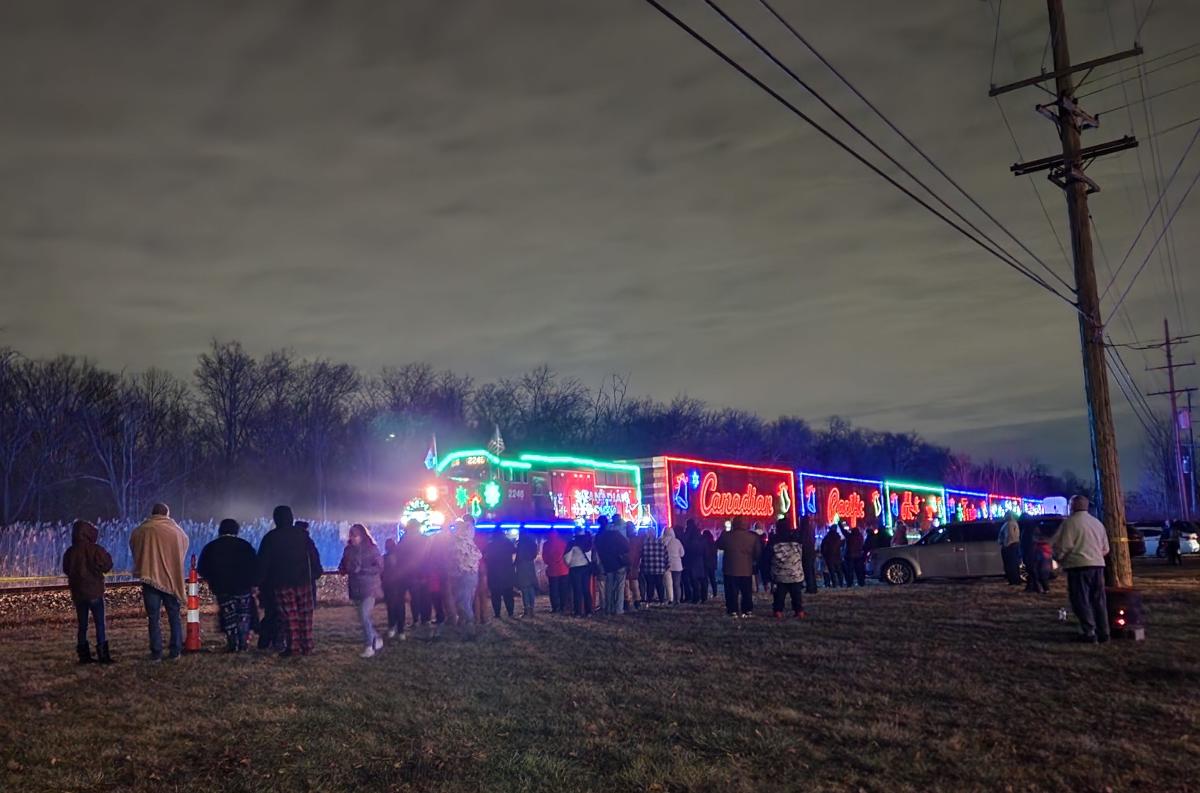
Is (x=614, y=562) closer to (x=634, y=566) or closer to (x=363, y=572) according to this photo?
(x=634, y=566)

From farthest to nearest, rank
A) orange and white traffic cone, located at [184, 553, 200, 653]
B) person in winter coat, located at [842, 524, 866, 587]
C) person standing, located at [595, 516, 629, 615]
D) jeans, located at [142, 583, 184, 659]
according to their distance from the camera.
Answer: person in winter coat, located at [842, 524, 866, 587] < person standing, located at [595, 516, 629, 615] < orange and white traffic cone, located at [184, 553, 200, 653] < jeans, located at [142, 583, 184, 659]

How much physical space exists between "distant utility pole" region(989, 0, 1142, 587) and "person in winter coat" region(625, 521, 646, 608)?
26.9 ft

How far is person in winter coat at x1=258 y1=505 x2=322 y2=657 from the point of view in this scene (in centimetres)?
1327

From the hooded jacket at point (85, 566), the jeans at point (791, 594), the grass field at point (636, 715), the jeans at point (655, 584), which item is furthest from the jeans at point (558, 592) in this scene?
the hooded jacket at point (85, 566)

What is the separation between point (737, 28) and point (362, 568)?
8.36m

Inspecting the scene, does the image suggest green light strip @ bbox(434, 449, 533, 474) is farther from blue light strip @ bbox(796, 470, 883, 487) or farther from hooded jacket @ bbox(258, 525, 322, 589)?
hooded jacket @ bbox(258, 525, 322, 589)

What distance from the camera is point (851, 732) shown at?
7.80m

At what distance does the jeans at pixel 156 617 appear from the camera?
1285 centimetres

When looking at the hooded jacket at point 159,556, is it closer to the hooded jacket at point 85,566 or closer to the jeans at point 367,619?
the hooded jacket at point 85,566

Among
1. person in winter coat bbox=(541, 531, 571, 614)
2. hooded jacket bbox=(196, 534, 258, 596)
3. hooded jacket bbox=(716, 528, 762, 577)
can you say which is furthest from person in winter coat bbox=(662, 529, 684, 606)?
hooded jacket bbox=(196, 534, 258, 596)

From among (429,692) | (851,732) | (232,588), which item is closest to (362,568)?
(232,588)

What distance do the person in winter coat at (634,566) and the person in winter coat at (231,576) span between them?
25.3 feet

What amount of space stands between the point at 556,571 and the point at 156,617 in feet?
27.6

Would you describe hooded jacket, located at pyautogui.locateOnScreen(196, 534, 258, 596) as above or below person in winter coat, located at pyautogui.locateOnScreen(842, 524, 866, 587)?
above
